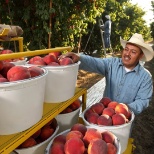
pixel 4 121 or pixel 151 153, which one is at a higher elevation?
pixel 4 121

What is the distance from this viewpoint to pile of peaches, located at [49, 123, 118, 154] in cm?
133

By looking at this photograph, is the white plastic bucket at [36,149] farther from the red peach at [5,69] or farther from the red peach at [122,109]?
the red peach at [122,109]

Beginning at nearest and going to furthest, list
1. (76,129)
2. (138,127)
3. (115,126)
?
1. (76,129)
2. (115,126)
3. (138,127)

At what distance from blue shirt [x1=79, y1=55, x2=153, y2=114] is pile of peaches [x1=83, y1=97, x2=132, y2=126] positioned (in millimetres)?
559

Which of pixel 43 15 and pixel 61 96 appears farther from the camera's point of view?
pixel 43 15

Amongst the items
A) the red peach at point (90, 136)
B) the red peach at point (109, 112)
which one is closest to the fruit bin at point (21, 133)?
the red peach at point (90, 136)

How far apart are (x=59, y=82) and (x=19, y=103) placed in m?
0.50

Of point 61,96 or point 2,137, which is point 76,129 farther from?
point 2,137

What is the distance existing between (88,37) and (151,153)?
23.6 ft

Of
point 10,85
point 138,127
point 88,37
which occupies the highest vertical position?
point 10,85

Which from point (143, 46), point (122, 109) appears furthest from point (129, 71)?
point (122, 109)

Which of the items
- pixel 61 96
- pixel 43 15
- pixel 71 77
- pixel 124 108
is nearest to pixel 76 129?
pixel 61 96

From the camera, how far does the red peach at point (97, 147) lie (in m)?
1.31

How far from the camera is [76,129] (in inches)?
62.4
